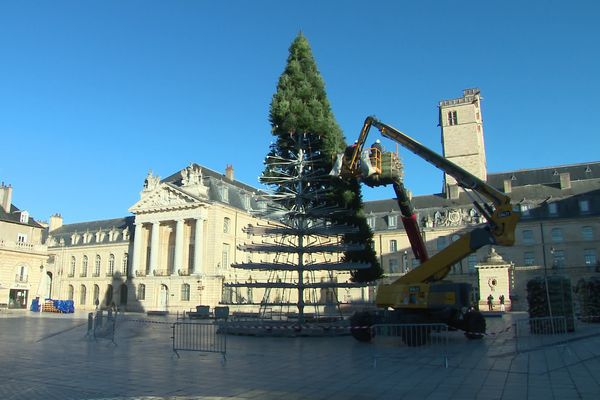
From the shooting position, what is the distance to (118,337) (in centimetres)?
2064

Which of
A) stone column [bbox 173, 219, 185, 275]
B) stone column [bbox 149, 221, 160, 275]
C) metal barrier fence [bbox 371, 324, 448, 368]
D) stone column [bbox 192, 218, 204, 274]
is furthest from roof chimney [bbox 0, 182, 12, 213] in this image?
metal barrier fence [bbox 371, 324, 448, 368]

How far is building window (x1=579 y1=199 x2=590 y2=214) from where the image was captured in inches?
2259

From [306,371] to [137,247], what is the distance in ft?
189

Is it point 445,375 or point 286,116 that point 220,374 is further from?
point 286,116

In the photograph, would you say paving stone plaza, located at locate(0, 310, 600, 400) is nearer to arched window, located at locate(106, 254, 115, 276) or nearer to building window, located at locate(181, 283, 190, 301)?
building window, located at locate(181, 283, 190, 301)

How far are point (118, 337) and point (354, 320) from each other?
9.71 meters

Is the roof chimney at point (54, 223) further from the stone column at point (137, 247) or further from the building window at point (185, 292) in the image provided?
the building window at point (185, 292)

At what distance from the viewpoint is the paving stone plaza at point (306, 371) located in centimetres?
880

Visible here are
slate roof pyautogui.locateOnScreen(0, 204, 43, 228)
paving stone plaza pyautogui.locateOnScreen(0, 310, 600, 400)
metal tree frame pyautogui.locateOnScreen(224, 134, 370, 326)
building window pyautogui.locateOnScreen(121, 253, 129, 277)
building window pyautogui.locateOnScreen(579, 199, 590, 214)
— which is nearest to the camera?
paving stone plaza pyautogui.locateOnScreen(0, 310, 600, 400)

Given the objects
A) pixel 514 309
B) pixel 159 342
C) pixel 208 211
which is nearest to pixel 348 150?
pixel 159 342

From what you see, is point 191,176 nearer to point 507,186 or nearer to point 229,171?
point 229,171

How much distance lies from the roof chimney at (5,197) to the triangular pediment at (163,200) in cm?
1420

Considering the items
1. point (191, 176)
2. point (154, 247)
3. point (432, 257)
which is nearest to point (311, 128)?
point (432, 257)

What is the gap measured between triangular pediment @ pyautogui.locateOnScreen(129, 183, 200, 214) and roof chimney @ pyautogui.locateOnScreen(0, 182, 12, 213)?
14.2 m
